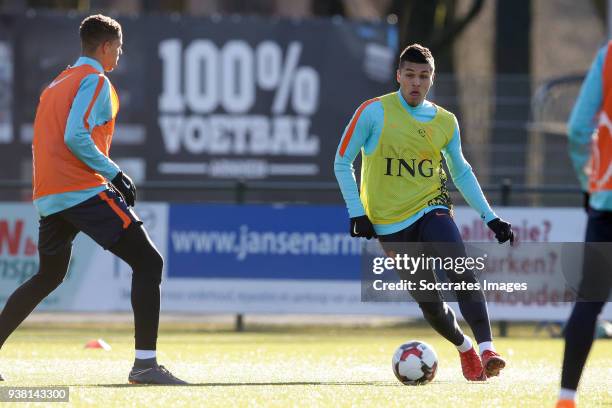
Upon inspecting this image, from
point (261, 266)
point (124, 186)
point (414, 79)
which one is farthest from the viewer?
point (261, 266)

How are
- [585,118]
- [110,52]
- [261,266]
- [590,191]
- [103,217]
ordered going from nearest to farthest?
1. [585,118]
2. [590,191]
3. [103,217]
4. [110,52]
5. [261,266]

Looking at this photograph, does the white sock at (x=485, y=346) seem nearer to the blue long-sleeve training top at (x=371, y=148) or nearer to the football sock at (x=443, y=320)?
the football sock at (x=443, y=320)

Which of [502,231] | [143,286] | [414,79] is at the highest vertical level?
[414,79]

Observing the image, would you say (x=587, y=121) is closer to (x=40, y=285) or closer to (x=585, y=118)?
(x=585, y=118)

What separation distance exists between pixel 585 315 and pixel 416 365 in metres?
2.31

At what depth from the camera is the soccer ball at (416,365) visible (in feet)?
30.1

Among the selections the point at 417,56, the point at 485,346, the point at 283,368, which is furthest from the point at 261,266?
the point at 485,346

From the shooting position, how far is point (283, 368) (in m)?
10.7

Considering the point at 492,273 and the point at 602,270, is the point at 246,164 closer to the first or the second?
the point at 492,273

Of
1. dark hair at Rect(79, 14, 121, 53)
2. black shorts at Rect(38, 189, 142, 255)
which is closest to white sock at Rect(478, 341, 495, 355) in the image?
black shorts at Rect(38, 189, 142, 255)

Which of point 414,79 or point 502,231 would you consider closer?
point 502,231

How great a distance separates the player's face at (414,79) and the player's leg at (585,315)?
2.43 m

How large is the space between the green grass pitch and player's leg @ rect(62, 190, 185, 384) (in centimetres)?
22

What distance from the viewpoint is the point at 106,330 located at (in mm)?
15891
